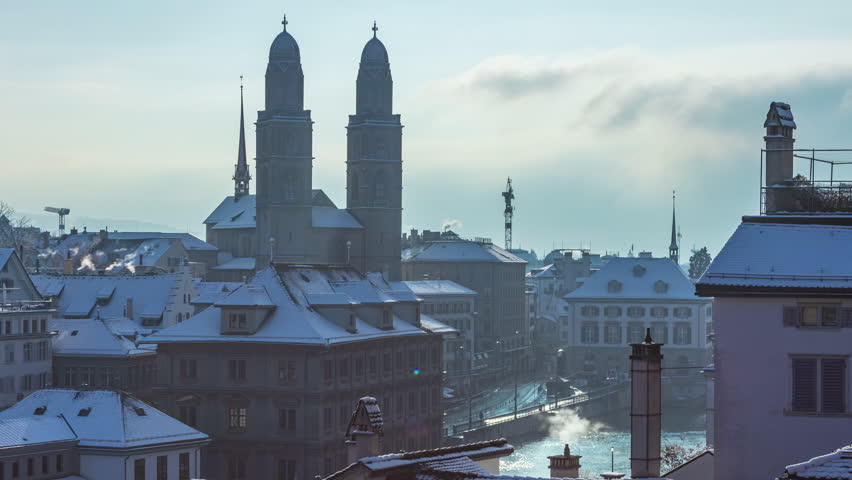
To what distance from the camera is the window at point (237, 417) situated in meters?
76.8

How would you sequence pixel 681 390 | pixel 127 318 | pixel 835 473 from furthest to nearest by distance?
pixel 681 390 < pixel 127 318 < pixel 835 473

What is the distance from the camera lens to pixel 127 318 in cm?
10269

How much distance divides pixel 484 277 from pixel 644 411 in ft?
538

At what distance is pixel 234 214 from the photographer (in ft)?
569

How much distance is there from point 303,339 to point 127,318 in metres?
28.5

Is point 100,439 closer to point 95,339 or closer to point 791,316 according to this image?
point 95,339

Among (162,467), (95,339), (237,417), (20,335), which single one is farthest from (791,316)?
(95,339)

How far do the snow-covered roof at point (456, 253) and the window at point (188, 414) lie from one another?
368ft

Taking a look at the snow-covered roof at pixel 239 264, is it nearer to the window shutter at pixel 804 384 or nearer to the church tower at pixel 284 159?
the church tower at pixel 284 159

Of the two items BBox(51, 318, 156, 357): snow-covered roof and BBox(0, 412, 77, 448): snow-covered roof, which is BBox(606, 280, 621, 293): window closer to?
BBox(51, 318, 156, 357): snow-covered roof

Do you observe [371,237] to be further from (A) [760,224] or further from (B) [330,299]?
(A) [760,224]

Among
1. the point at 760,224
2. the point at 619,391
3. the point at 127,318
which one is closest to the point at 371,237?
the point at 619,391

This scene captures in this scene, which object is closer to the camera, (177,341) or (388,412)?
(177,341)

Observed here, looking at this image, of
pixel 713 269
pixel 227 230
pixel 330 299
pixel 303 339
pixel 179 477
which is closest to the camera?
pixel 713 269
